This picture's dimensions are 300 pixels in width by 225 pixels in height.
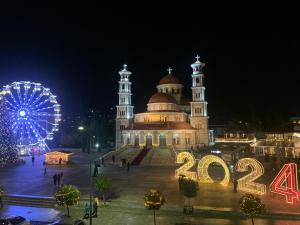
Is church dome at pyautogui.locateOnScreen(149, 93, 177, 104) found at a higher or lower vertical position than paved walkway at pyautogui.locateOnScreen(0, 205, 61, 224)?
higher

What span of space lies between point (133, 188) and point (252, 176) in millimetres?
10876

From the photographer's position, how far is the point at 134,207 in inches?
994

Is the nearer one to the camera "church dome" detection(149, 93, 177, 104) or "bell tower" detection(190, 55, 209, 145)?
"bell tower" detection(190, 55, 209, 145)

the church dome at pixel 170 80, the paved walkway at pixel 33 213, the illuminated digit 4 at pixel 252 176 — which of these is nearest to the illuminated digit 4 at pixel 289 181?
the illuminated digit 4 at pixel 252 176

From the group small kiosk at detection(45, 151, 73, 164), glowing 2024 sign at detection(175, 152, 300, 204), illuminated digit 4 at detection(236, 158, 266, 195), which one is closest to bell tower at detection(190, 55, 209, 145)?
small kiosk at detection(45, 151, 73, 164)

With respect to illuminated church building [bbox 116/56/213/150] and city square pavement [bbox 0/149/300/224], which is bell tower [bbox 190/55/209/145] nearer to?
illuminated church building [bbox 116/56/213/150]

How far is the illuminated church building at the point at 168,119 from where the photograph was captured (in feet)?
208

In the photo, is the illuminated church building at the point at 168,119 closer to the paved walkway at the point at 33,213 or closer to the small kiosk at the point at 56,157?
the small kiosk at the point at 56,157

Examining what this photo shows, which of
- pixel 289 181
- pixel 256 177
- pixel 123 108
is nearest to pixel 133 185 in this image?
pixel 256 177

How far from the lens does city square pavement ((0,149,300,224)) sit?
24.9 meters

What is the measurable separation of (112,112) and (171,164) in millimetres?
62561

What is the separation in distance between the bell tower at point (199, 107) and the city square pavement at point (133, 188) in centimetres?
2160

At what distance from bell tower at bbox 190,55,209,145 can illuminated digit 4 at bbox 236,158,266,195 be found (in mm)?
36638

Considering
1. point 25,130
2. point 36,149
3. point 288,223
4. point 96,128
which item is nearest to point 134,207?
point 288,223
